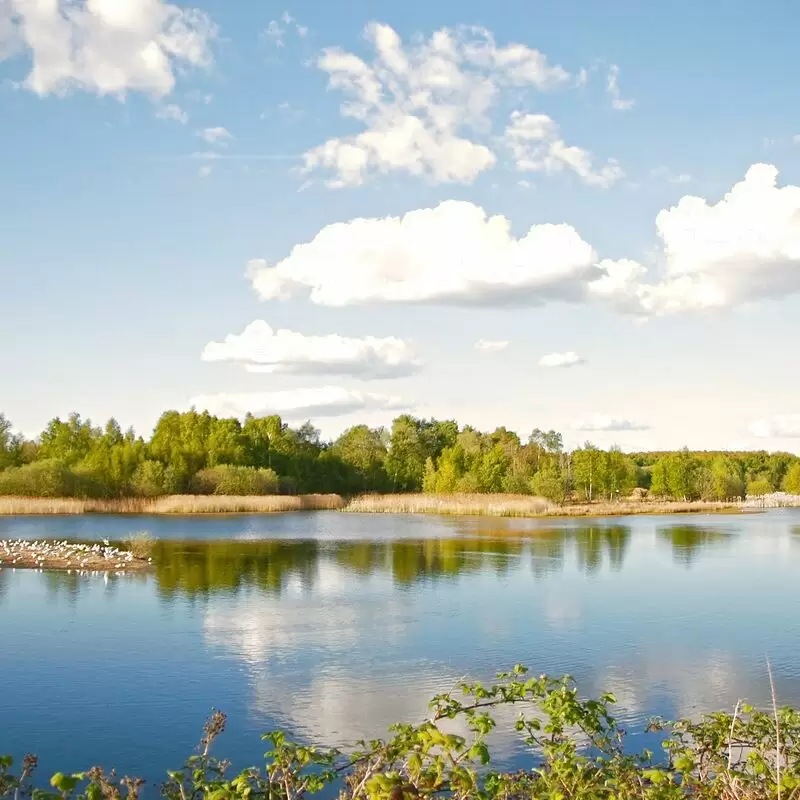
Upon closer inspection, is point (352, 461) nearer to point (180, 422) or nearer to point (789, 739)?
point (180, 422)

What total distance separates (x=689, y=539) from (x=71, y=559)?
73.5ft

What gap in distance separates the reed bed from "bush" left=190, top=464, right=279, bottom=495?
541cm

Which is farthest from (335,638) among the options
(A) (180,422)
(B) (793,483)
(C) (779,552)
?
(B) (793,483)

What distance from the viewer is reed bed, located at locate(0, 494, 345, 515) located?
4388 centimetres

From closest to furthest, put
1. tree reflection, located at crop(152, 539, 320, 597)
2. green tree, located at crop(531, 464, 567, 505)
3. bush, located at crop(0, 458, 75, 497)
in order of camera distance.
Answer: tree reflection, located at crop(152, 539, 320, 597) < bush, located at crop(0, 458, 75, 497) < green tree, located at crop(531, 464, 567, 505)

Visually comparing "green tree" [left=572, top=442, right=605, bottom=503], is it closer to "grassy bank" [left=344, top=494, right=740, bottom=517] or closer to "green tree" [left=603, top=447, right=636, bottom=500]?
"green tree" [left=603, top=447, right=636, bottom=500]

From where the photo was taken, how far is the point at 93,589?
1852cm

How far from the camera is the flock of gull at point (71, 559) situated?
21.8 meters

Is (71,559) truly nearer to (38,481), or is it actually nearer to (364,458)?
(38,481)

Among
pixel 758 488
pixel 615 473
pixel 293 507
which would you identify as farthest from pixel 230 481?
pixel 758 488

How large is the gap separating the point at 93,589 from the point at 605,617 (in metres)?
10.4

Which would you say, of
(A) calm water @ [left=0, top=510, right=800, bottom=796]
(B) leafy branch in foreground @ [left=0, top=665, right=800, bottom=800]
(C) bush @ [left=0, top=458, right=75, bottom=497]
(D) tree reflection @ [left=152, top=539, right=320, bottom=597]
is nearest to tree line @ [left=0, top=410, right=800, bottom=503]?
(C) bush @ [left=0, top=458, right=75, bottom=497]

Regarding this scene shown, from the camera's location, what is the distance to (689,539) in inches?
1329

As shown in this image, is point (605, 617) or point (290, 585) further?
point (290, 585)
